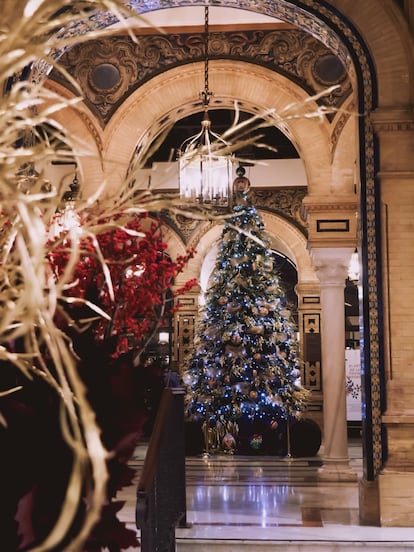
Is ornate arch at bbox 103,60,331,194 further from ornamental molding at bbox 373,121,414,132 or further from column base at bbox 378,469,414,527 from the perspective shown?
column base at bbox 378,469,414,527

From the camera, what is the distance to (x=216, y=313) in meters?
13.6

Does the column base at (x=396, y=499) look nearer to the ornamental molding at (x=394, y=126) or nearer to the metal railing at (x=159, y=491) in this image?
the metal railing at (x=159, y=491)

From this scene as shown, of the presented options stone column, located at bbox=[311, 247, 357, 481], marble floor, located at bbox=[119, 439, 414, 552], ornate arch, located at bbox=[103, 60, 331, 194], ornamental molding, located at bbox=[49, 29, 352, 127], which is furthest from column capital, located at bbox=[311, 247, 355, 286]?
marble floor, located at bbox=[119, 439, 414, 552]

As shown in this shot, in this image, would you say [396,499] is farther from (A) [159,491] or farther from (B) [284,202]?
(B) [284,202]

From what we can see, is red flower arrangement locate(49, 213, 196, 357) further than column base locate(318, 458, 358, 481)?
No

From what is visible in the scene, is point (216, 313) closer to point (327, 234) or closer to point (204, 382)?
point (204, 382)

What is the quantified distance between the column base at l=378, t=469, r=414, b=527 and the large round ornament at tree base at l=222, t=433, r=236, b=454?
5.96 m

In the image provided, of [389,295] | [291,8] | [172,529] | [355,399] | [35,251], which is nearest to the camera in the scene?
[35,251]

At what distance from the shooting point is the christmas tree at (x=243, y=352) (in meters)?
12.9

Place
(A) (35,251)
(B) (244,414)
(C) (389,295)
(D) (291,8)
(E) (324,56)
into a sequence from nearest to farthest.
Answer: (A) (35,251) → (C) (389,295) → (D) (291,8) → (E) (324,56) → (B) (244,414)

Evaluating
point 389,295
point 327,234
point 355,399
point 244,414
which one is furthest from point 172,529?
point 355,399

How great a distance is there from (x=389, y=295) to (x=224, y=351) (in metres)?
6.53

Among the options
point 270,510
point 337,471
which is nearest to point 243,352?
point 337,471

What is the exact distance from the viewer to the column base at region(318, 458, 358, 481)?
10.2 meters
